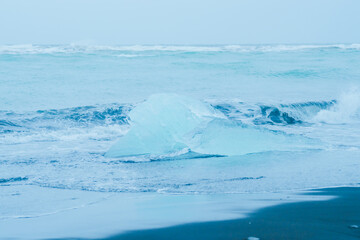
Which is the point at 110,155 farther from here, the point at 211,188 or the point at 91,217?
the point at 91,217

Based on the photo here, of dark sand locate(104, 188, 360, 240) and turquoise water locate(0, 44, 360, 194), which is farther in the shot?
turquoise water locate(0, 44, 360, 194)

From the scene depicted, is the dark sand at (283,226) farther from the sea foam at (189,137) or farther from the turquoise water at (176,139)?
the sea foam at (189,137)

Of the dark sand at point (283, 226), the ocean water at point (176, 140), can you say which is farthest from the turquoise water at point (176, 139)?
the dark sand at point (283, 226)

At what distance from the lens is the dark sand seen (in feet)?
8.65

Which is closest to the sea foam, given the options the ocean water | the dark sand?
the ocean water

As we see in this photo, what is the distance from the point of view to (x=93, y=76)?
16141mm

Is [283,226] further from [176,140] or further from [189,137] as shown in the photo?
[176,140]

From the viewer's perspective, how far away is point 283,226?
2.80 m

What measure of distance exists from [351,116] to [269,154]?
14.2ft

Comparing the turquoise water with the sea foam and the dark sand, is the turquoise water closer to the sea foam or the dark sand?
the sea foam

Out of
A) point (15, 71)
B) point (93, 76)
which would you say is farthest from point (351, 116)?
point (15, 71)

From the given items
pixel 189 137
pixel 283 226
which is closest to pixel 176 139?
pixel 189 137

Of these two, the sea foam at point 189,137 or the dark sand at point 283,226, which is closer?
the dark sand at point 283,226

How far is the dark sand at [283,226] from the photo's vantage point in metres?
2.64
